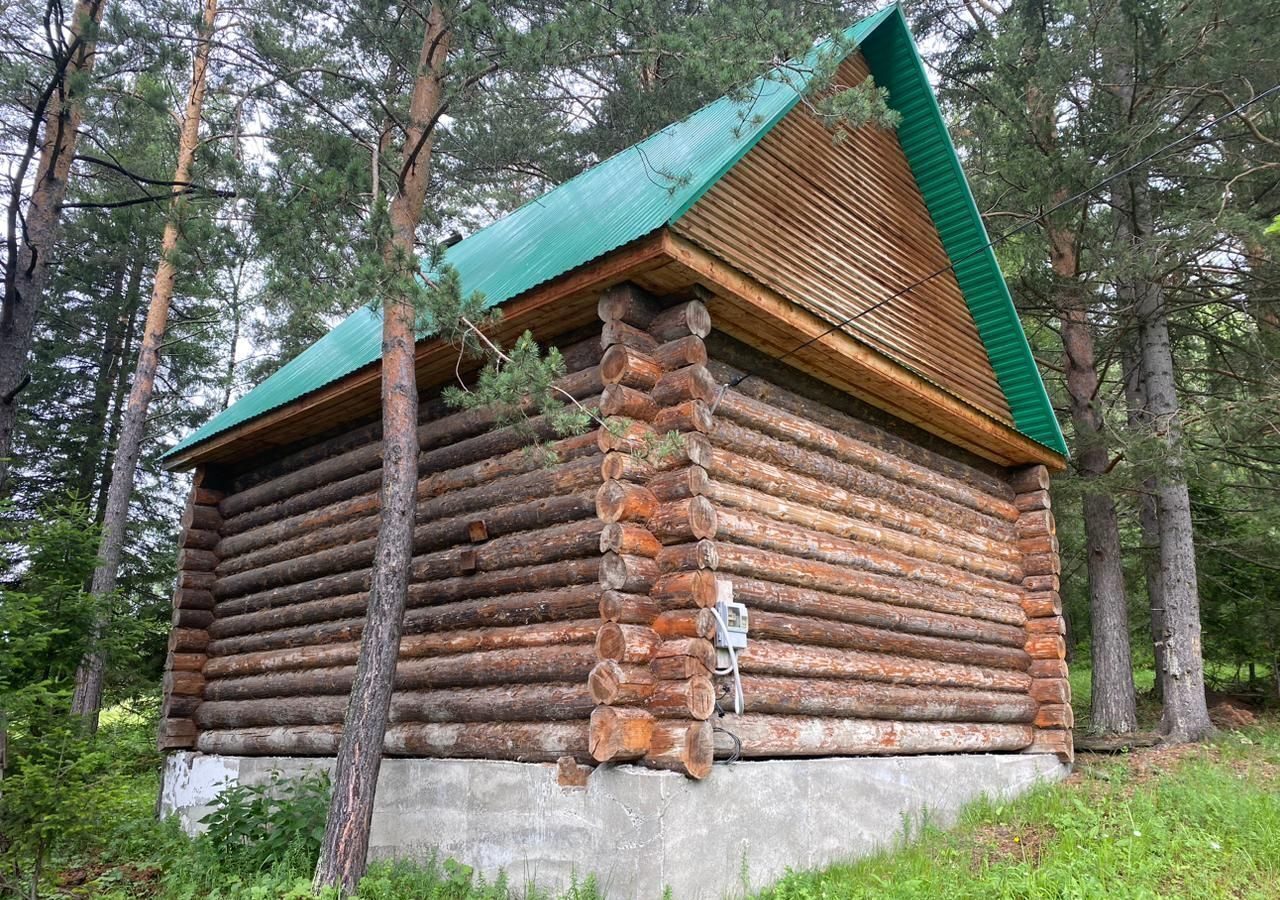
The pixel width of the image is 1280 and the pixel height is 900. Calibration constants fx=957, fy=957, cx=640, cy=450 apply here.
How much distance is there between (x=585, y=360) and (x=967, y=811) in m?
5.46

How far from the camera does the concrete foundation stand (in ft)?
19.4

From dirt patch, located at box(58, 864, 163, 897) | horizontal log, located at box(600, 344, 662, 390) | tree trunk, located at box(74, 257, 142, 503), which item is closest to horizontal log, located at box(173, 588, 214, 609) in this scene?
dirt patch, located at box(58, 864, 163, 897)

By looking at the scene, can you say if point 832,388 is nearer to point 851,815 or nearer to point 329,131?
point 851,815

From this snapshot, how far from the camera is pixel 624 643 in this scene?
20.2ft

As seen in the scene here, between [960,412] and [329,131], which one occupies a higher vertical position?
[329,131]

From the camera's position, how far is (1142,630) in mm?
19438

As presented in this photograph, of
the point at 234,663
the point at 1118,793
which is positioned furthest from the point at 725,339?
the point at 234,663

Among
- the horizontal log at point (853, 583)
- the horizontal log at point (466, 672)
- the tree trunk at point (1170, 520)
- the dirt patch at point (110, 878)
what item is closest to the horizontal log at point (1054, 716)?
the horizontal log at point (853, 583)

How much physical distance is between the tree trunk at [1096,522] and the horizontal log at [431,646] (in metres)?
9.12

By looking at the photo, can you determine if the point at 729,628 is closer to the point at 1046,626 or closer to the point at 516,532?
the point at 516,532

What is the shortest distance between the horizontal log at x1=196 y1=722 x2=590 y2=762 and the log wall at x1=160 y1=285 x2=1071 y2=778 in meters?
0.02

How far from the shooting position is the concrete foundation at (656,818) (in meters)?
5.90

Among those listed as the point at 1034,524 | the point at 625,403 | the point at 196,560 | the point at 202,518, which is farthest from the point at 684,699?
the point at 202,518

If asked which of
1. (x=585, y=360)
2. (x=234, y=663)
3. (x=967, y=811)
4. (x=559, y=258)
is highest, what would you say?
(x=559, y=258)
